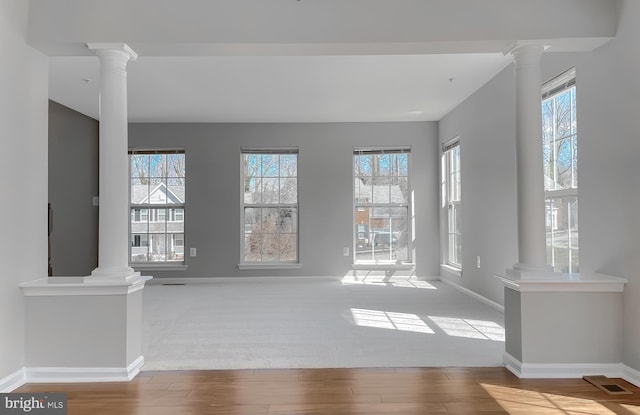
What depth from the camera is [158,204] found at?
7.77m

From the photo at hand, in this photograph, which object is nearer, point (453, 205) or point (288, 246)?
point (453, 205)

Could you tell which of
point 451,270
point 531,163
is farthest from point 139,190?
point 531,163

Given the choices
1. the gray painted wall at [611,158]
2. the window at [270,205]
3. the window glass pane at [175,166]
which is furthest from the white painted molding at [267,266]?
the gray painted wall at [611,158]

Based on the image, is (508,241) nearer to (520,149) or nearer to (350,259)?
(520,149)

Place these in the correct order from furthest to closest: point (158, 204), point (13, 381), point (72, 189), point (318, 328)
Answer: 1. point (158, 204)
2. point (72, 189)
3. point (318, 328)
4. point (13, 381)

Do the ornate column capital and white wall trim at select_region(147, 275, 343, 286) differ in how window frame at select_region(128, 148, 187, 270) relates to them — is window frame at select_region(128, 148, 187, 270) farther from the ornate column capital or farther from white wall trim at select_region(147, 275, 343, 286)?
the ornate column capital

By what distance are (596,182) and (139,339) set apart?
3702 mm

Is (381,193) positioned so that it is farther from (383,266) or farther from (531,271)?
(531,271)

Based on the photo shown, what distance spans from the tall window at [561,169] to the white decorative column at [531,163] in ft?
2.50

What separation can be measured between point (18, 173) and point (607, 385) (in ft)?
13.9

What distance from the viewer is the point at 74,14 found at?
10.4ft

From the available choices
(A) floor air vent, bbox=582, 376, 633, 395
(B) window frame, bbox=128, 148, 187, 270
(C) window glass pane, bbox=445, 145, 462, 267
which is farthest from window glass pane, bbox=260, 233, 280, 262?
(A) floor air vent, bbox=582, 376, 633, 395

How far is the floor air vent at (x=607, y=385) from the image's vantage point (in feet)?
9.29

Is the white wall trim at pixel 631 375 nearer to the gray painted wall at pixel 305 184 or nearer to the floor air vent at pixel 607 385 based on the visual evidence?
the floor air vent at pixel 607 385
